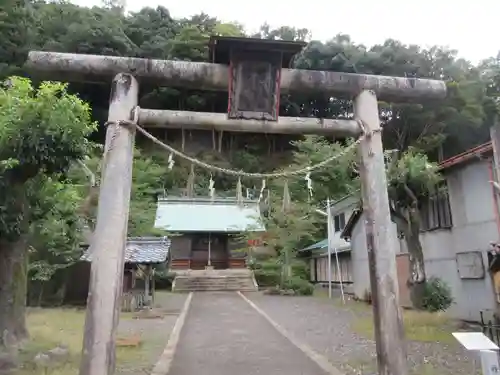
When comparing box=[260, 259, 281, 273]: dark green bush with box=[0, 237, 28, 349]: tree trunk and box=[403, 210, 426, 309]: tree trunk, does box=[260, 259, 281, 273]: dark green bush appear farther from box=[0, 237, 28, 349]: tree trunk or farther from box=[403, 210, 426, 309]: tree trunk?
box=[0, 237, 28, 349]: tree trunk

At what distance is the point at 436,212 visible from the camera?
50.3 ft

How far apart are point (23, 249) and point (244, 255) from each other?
25849 mm

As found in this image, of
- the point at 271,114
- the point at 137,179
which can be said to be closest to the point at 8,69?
the point at 137,179

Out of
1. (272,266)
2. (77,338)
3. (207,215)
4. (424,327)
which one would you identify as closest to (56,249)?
(77,338)

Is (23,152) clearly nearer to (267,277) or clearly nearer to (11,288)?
(11,288)

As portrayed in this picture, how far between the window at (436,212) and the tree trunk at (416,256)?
3.27 feet

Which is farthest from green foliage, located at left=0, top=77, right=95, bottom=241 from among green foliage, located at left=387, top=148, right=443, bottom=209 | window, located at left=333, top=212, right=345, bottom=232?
window, located at left=333, top=212, right=345, bottom=232

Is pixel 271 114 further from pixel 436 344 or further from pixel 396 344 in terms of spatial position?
pixel 436 344

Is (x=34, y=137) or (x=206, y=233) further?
(x=206, y=233)

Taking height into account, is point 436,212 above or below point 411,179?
below

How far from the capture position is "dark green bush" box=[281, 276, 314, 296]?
2638cm

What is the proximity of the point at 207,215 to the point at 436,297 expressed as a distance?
2431 centimetres

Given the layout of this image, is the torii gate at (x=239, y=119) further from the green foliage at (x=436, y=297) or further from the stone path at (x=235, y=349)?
the green foliage at (x=436, y=297)

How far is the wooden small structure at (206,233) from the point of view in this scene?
111 feet
